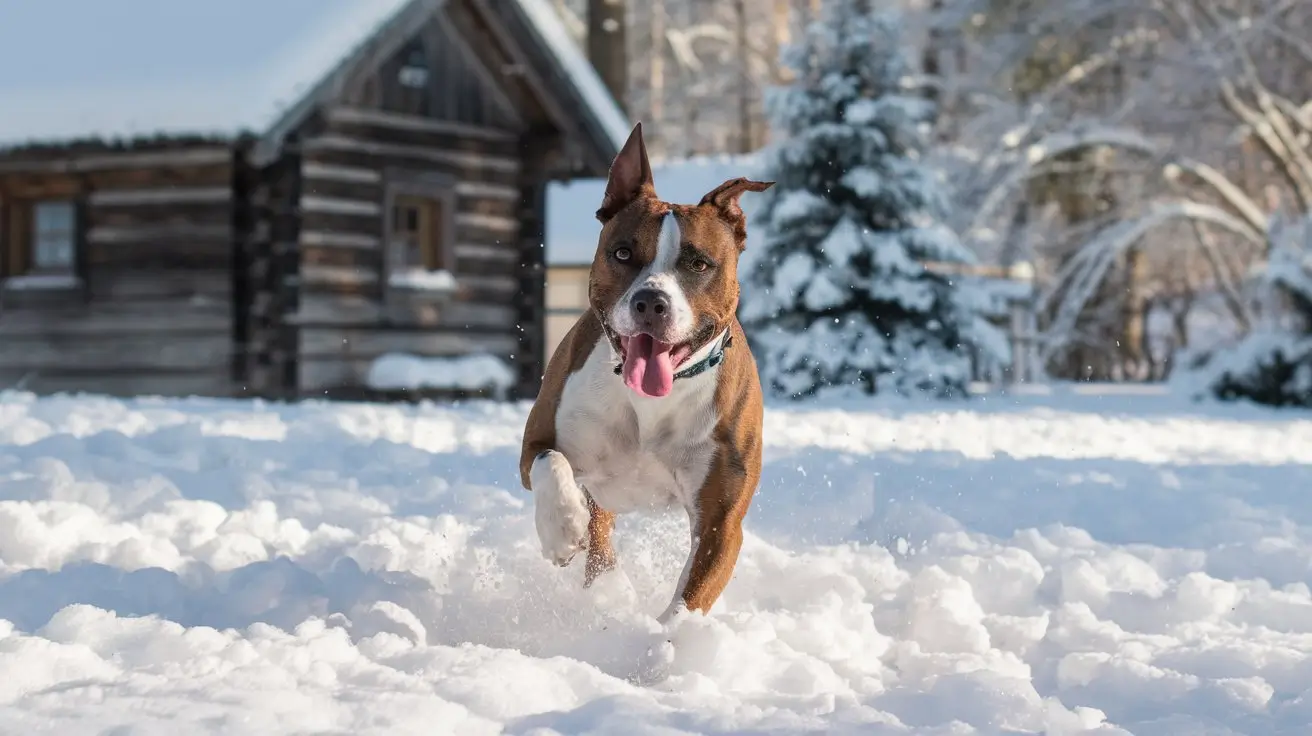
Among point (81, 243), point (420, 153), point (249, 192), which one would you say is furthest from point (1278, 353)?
point (81, 243)

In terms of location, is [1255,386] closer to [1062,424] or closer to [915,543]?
[1062,424]

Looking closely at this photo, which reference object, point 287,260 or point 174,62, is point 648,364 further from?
point 174,62

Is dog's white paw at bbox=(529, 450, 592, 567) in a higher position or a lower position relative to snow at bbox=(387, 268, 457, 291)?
lower

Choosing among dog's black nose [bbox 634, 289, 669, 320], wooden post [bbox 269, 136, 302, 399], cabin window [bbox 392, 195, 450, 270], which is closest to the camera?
dog's black nose [bbox 634, 289, 669, 320]

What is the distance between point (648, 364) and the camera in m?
4.06

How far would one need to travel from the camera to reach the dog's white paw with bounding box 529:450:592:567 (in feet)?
13.2

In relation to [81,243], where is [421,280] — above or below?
below

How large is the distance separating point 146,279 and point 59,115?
69.6 inches

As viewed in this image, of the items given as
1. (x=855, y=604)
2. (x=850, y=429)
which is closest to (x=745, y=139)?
(x=850, y=429)

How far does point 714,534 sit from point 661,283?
748 millimetres

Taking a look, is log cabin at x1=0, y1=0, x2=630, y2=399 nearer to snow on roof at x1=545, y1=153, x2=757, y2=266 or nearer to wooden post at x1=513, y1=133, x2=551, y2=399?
wooden post at x1=513, y1=133, x2=551, y2=399

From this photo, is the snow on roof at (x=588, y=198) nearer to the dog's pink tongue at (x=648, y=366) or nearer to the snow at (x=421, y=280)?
the snow at (x=421, y=280)

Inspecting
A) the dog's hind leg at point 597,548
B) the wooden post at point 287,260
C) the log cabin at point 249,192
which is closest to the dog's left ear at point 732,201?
the dog's hind leg at point 597,548

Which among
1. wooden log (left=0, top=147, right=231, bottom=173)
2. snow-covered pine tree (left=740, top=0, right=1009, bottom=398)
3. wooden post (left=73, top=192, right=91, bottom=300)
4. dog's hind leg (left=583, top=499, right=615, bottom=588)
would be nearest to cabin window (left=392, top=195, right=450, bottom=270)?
wooden log (left=0, top=147, right=231, bottom=173)
